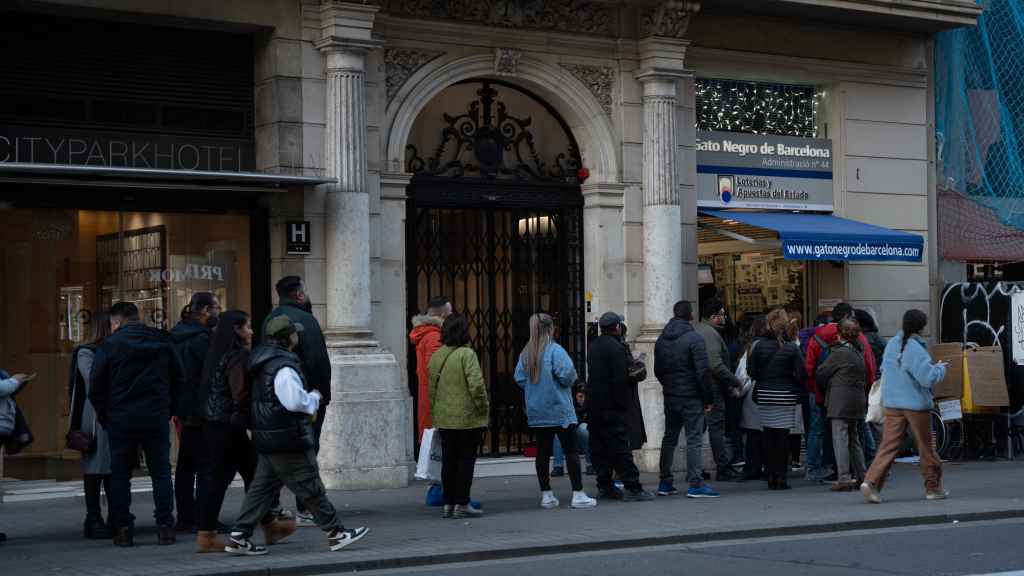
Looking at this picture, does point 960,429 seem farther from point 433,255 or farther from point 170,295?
point 170,295

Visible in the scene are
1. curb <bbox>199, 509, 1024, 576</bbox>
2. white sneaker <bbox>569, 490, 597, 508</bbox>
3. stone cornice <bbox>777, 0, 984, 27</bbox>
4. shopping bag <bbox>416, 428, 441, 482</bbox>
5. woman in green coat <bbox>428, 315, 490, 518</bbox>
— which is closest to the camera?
curb <bbox>199, 509, 1024, 576</bbox>

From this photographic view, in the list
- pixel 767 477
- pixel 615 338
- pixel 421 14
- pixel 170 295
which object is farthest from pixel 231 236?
pixel 767 477

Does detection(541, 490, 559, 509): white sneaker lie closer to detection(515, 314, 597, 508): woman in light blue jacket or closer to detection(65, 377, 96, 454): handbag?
detection(515, 314, 597, 508): woman in light blue jacket

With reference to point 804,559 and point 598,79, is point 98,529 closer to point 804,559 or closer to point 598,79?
point 804,559

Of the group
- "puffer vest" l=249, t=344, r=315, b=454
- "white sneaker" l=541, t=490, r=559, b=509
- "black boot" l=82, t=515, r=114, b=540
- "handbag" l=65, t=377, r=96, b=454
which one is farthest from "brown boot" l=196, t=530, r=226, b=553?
"white sneaker" l=541, t=490, r=559, b=509

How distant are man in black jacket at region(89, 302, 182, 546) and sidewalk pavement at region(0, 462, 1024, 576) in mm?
320

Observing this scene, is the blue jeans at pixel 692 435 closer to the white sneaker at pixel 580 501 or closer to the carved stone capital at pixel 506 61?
the white sneaker at pixel 580 501

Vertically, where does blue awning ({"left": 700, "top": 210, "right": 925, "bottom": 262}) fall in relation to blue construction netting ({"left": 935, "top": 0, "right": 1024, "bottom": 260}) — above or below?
below

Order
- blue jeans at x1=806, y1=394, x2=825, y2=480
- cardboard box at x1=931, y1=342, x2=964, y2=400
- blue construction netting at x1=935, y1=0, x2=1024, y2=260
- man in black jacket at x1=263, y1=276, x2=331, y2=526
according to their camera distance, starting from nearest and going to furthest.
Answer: man in black jacket at x1=263, y1=276, x2=331, y2=526 < blue jeans at x1=806, y1=394, x2=825, y2=480 < cardboard box at x1=931, y1=342, x2=964, y2=400 < blue construction netting at x1=935, y1=0, x2=1024, y2=260

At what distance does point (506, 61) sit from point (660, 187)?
7.71 ft

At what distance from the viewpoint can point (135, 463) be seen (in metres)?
10.8

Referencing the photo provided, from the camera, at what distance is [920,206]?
19.6 meters

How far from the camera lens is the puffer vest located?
9.80 meters

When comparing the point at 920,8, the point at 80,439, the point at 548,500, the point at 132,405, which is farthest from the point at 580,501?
the point at 920,8
